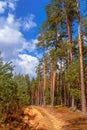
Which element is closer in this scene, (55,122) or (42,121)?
(55,122)

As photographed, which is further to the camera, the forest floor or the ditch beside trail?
the forest floor

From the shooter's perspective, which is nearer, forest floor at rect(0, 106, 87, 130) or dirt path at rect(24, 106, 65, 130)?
forest floor at rect(0, 106, 87, 130)

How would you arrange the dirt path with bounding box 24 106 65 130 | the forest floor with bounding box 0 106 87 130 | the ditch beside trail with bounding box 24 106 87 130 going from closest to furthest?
the ditch beside trail with bounding box 24 106 87 130 < the forest floor with bounding box 0 106 87 130 < the dirt path with bounding box 24 106 65 130

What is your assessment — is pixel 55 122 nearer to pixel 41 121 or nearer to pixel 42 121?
pixel 42 121

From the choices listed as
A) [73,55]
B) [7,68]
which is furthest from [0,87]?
[73,55]

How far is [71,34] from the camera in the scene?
4034 centimetres

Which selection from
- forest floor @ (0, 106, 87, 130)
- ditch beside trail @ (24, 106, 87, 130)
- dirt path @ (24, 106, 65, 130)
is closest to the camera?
ditch beside trail @ (24, 106, 87, 130)

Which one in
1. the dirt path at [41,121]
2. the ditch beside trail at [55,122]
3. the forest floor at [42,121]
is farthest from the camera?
the dirt path at [41,121]

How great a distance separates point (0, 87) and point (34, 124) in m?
5.06

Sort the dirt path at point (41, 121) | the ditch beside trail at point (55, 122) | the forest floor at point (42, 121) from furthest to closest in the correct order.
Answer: the dirt path at point (41, 121) → the forest floor at point (42, 121) → the ditch beside trail at point (55, 122)

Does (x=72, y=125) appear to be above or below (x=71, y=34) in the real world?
below

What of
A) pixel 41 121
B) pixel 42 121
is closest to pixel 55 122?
pixel 42 121

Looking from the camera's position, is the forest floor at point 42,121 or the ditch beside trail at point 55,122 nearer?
the ditch beside trail at point 55,122

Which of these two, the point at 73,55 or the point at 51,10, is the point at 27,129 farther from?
the point at 51,10
